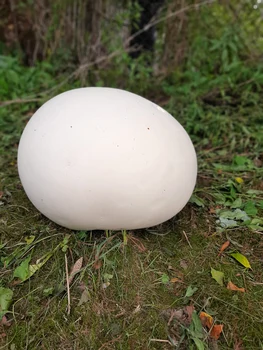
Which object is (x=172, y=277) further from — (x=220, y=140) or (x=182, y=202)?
(x=220, y=140)

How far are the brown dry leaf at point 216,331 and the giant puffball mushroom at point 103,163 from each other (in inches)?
28.1

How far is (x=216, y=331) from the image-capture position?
6.15 ft

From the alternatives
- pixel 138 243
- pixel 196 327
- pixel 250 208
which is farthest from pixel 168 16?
pixel 196 327

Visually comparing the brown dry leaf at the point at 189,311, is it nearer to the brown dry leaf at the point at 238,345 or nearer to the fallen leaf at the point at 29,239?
the brown dry leaf at the point at 238,345

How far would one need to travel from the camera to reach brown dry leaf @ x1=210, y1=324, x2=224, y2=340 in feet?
6.13

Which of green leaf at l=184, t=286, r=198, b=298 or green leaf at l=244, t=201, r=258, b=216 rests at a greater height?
green leaf at l=244, t=201, r=258, b=216

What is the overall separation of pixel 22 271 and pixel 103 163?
85 cm

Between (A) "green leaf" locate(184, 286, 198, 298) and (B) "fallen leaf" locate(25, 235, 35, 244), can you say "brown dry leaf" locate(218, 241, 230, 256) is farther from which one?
(B) "fallen leaf" locate(25, 235, 35, 244)

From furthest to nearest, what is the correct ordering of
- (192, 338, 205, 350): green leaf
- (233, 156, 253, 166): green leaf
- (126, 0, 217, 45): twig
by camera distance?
(126, 0, 217, 45): twig < (233, 156, 253, 166): green leaf < (192, 338, 205, 350): green leaf

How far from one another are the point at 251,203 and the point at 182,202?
2.17 feet

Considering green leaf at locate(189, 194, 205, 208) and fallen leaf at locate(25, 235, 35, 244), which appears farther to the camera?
green leaf at locate(189, 194, 205, 208)

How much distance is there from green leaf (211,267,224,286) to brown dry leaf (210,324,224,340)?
27cm

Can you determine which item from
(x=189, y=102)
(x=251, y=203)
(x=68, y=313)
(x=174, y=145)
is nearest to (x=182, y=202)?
(x=174, y=145)

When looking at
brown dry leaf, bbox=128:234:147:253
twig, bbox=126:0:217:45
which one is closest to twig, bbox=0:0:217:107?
twig, bbox=126:0:217:45
